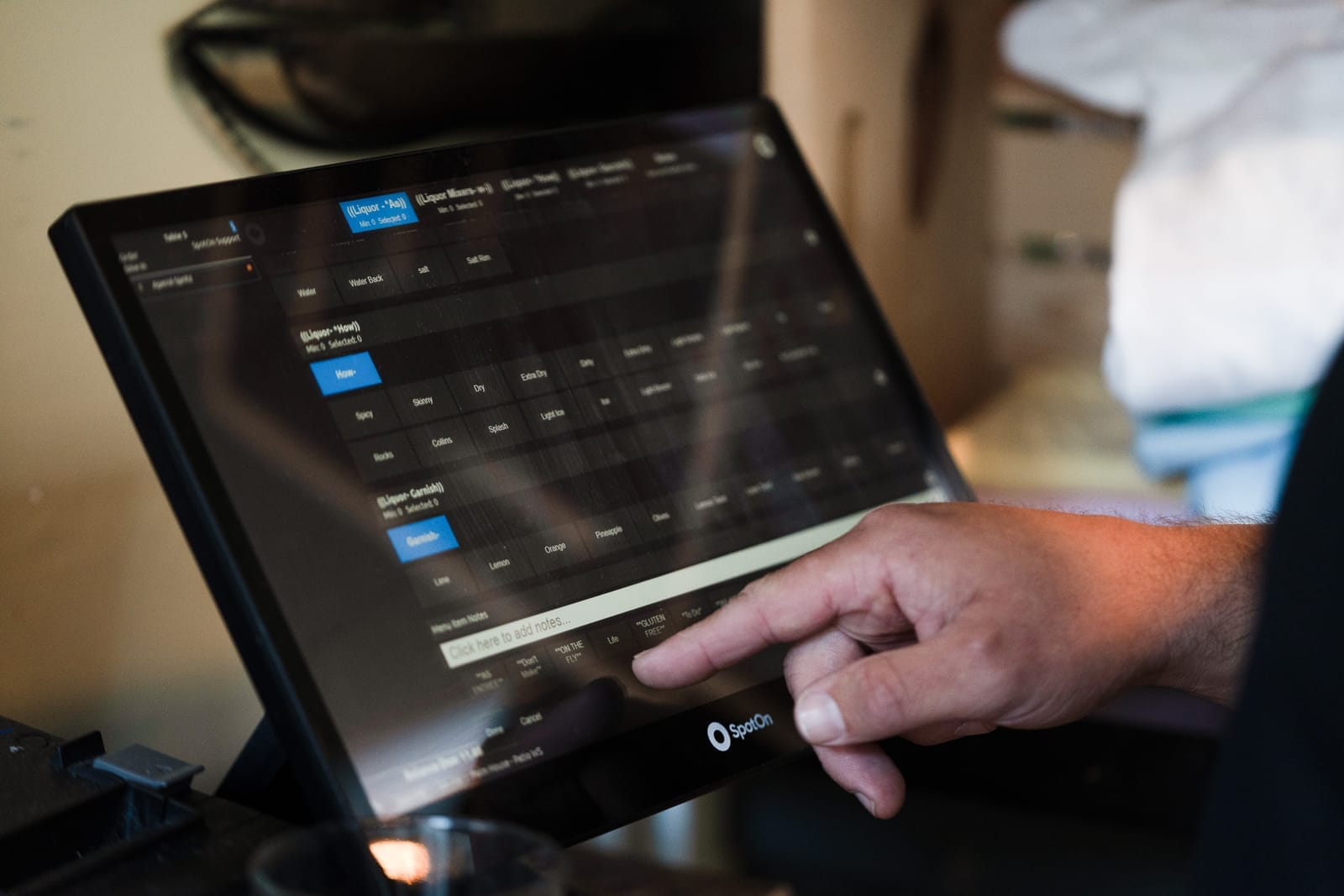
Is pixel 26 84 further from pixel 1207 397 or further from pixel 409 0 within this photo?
pixel 1207 397

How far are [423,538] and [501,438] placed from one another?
0.19 feet

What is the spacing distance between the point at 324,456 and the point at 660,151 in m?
0.24

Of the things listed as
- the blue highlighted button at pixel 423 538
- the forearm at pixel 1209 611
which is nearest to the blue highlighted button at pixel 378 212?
the blue highlighted button at pixel 423 538

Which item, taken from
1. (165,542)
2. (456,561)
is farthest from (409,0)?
(456,561)

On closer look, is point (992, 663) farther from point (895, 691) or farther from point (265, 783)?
point (265, 783)

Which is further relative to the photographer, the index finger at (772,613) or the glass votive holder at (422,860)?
the index finger at (772,613)

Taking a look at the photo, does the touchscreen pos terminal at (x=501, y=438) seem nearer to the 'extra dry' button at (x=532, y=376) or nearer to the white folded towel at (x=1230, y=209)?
the 'extra dry' button at (x=532, y=376)

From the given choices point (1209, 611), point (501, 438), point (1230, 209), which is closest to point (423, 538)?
point (501, 438)

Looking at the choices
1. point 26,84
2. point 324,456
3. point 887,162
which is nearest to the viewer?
point 324,456

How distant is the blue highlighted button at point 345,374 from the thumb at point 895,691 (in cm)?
21

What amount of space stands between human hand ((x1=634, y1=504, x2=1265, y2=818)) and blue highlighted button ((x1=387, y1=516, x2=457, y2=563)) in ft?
0.30

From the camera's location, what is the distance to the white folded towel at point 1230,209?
873 millimetres

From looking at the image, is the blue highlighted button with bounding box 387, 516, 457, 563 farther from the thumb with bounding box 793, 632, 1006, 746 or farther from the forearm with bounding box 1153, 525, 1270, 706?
the forearm with bounding box 1153, 525, 1270, 706

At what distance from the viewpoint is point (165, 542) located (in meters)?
0.68
